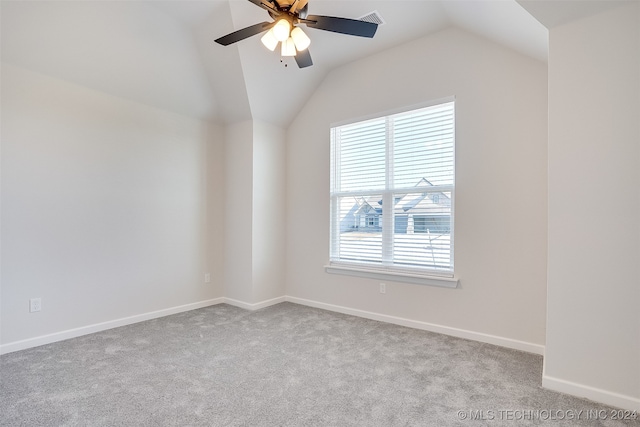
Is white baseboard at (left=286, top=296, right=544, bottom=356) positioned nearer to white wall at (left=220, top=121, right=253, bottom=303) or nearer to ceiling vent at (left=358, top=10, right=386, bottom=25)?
white wall at (left=220, top=121, right=253, bottom=303)

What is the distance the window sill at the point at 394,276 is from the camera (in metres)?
3.25

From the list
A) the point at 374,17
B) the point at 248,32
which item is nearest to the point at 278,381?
the point at 248,32

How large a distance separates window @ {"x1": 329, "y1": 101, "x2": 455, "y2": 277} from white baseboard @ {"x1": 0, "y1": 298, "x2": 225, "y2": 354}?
2.01 metres

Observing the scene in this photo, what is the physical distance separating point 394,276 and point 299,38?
259cm

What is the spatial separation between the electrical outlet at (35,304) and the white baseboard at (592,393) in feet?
14.0

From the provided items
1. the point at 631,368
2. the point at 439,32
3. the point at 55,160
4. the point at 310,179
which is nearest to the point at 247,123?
the point at 310,179

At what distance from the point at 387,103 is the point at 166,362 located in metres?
3.43

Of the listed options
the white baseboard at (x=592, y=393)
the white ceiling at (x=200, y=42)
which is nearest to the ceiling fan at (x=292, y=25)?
the white ceiling at (x=200, y=42)

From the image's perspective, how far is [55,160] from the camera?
3.05 metres

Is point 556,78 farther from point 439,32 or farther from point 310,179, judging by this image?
point 310,179

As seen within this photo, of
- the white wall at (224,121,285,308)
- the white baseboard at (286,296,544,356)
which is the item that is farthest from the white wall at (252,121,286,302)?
the white baseboard at (286,296,544,356)

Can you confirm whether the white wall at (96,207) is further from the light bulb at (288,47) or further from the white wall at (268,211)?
the light bulb at (288,47)

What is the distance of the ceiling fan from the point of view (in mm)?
2056

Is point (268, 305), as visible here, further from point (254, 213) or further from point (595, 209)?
point (595, 209)
